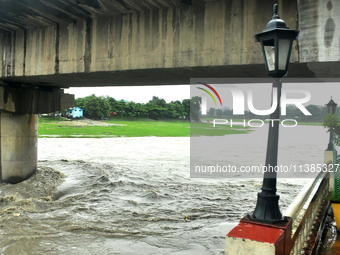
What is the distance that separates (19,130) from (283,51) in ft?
40.1

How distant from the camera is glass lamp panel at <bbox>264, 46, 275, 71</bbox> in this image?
4.31 meters

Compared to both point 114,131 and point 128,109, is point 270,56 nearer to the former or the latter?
point 114,131

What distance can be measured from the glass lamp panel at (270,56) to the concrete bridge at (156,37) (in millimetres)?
2379

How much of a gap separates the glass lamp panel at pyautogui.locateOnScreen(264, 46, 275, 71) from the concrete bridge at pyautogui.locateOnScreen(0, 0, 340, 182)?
2379mm

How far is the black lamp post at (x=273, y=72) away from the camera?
4129 millimetres

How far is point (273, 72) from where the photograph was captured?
4309 millimetres

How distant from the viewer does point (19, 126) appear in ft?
44.5

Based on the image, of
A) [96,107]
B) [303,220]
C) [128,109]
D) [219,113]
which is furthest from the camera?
[128,109]

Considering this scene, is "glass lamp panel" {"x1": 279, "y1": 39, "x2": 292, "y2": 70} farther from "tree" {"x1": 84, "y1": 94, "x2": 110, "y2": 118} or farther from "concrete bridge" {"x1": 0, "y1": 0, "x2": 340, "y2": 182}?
"tree" {"x1": 84, "y1": 94, "x2": 110, "y2": 118}

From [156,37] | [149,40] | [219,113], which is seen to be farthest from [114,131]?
A: [156,37]

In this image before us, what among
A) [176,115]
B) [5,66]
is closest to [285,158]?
[5,66]

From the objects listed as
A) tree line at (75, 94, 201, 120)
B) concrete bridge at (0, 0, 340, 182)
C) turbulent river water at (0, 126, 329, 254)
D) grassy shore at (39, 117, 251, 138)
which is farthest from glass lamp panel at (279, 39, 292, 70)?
tree line at (75, 94, 201, 120)

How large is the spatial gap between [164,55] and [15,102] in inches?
317

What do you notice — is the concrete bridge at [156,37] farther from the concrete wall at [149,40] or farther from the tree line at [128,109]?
the tree line at [128,109]
